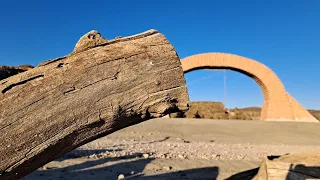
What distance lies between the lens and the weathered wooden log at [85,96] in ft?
7.61

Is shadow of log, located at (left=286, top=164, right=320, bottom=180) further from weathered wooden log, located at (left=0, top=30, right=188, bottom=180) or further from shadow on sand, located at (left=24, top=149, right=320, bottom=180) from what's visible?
weathered wooden log, located at (left=0, top=30, right=188, bottom=180)

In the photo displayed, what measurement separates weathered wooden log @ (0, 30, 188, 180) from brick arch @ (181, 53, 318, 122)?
18.5 metres

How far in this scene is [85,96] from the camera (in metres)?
2.42

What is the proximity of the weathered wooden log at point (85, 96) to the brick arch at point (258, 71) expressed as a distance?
60.7ft

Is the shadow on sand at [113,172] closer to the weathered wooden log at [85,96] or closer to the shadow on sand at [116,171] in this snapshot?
the shadow on sand at [116,171]

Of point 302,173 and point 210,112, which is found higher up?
point 210,112

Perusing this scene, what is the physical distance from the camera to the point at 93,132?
8.29ft

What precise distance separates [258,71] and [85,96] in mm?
20014

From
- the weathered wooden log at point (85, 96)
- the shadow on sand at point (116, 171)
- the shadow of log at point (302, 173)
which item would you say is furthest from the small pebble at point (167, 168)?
the weathered wooden log at point (85, 96)

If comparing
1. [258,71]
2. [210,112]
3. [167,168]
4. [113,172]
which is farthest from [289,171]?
[210,112]

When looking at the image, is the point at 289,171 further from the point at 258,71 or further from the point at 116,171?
the point at 258,71

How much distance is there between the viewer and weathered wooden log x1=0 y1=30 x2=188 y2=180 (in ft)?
7.61

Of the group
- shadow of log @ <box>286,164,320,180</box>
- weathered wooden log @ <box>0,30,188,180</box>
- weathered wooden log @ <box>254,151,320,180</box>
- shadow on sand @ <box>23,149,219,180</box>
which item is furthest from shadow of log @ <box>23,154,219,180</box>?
weathered wooden log @ <box>0,30,188,180</box>

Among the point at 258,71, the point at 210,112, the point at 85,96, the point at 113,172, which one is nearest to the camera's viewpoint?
the point at 85,96
